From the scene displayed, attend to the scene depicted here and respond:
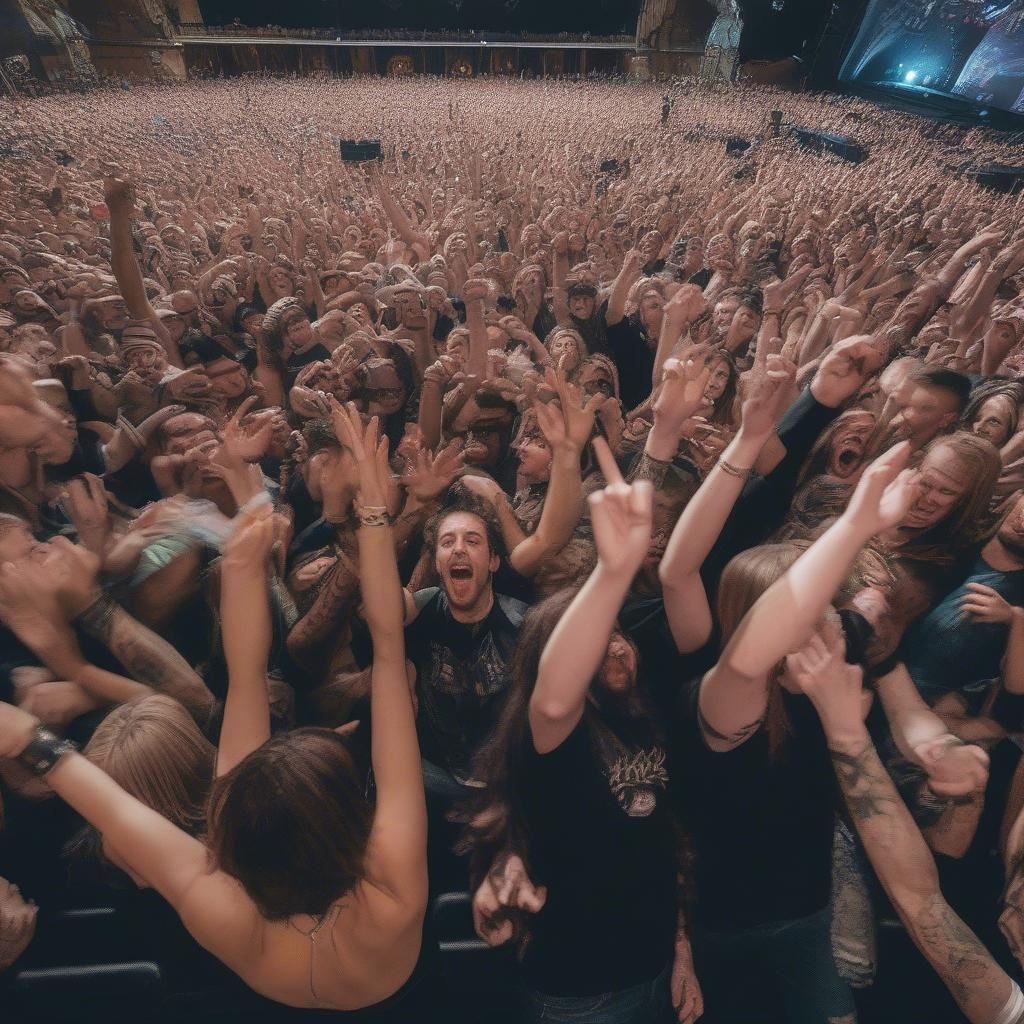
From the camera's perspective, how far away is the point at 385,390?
3148 mm

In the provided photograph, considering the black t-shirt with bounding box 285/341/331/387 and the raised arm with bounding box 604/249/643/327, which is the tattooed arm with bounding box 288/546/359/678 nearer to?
the black t-shirt with bounding box 285/341/331/387

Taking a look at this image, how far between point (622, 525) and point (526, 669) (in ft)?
1.47

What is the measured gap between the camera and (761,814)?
122 centimetres

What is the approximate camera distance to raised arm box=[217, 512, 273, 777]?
1253mm

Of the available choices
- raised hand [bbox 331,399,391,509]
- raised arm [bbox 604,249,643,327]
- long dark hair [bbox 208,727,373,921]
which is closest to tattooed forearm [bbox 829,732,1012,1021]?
long dark hair [bbox 208,727,373,921]

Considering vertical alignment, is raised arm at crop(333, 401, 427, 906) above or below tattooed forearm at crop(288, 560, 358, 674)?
above

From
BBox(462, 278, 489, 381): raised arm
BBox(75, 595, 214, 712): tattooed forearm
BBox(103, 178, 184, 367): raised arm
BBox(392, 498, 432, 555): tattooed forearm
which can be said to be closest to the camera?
BBox(75, 595, 214, 712): tattooed forearm

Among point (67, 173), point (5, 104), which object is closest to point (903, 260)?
point (67, 173)

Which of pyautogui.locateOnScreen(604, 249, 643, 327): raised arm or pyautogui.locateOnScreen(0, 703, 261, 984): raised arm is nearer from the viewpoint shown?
pyautogui.locateOnScreen(0, 703, 261, 984): raised arm

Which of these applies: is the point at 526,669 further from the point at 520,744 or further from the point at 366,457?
the point at 366,457

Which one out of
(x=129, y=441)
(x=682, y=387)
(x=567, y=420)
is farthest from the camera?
(x=129, y=441)

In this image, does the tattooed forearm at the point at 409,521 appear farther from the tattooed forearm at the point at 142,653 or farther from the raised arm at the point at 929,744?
the raised arm at the point at 929,744

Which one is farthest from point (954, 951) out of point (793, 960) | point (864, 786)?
point (793, 960)

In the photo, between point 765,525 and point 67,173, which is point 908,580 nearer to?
point 765,525
